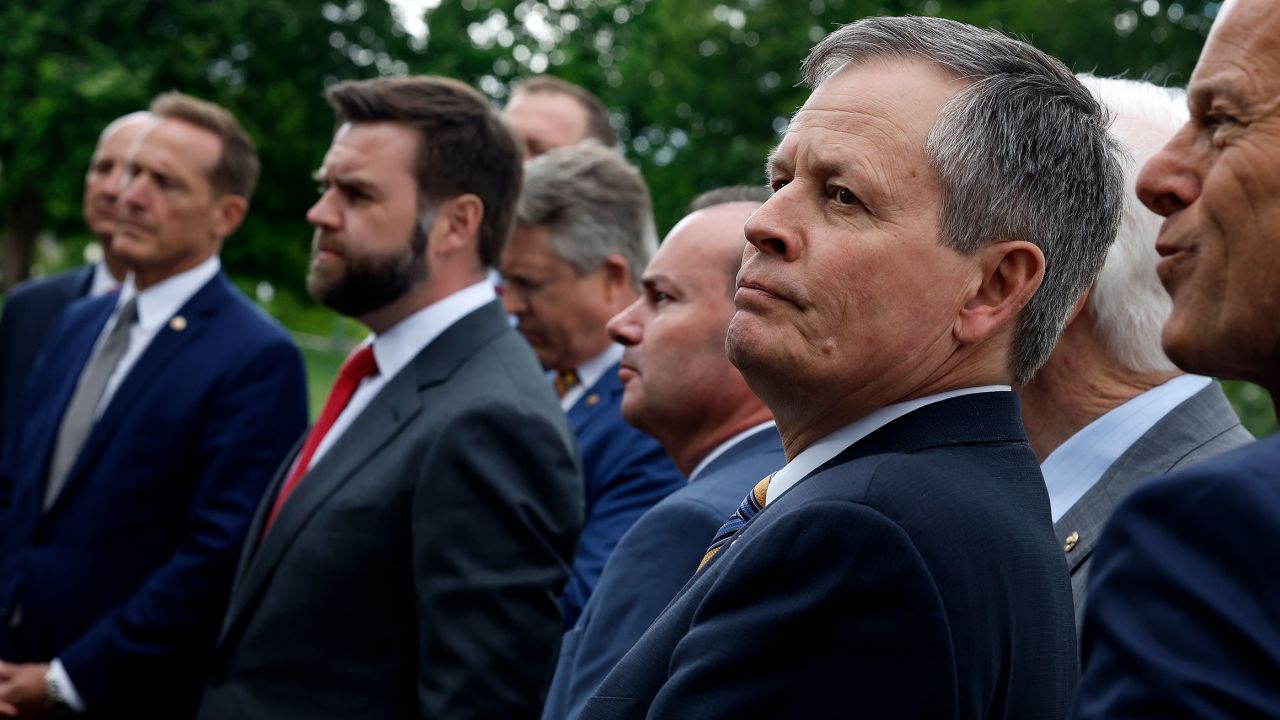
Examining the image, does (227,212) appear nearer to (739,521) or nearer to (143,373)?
(143,373)

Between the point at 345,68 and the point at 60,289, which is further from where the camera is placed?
the point at 345,68

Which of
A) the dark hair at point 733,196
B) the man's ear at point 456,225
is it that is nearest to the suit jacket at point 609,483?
the man's ear at point 456,225

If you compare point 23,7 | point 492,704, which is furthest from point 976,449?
point 23,7

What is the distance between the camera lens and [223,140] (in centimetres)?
580

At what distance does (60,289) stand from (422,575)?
14.8 ft

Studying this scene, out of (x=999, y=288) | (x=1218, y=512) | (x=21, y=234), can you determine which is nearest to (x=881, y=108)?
(x=999, y=288)

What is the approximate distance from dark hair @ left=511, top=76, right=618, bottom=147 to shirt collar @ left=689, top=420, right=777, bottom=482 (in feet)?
11.4

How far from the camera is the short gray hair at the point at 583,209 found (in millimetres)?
4957

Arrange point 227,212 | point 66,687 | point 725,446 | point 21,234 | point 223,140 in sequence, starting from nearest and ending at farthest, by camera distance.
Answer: point 725,446, point 66,687, point 227,212, point 223,140, point 21,234

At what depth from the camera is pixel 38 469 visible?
4.96 metres

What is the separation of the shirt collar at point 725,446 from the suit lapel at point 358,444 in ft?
2.75

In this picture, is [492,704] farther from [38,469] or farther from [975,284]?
[38,469]

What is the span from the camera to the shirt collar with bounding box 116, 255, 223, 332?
5.16 meters

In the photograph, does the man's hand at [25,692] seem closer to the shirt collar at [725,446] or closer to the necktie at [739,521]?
the shirt collar at [725,446]
